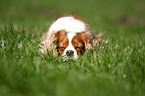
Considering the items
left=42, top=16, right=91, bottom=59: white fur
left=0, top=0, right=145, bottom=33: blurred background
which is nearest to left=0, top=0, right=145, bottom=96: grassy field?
left=42, top=16, right=91, bottom=59: white fur

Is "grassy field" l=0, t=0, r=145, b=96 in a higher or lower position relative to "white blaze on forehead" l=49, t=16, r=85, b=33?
lower

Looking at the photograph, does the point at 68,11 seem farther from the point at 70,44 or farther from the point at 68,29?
the point at 70,44

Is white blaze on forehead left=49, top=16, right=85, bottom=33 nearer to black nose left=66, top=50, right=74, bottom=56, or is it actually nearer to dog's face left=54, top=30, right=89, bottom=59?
dog's face left=54, top=30, right=89, bottom=59

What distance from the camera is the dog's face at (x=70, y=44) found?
3066 millimetres

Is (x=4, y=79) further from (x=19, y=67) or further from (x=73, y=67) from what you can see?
(x=73, y=67)

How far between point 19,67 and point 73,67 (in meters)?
0.72

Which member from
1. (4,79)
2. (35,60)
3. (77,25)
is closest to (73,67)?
(35,60)

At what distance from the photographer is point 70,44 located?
3148 mm

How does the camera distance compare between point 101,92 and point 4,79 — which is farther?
point 4,79

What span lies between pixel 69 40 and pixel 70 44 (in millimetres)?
78

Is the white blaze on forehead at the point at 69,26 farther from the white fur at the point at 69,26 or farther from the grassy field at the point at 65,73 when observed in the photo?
the grassy field at the point at 65,73

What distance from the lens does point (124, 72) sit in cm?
229

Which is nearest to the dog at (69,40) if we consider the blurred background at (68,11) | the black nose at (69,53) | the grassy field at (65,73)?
the black nose at (69,53)

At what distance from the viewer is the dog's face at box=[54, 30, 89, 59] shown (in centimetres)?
307
